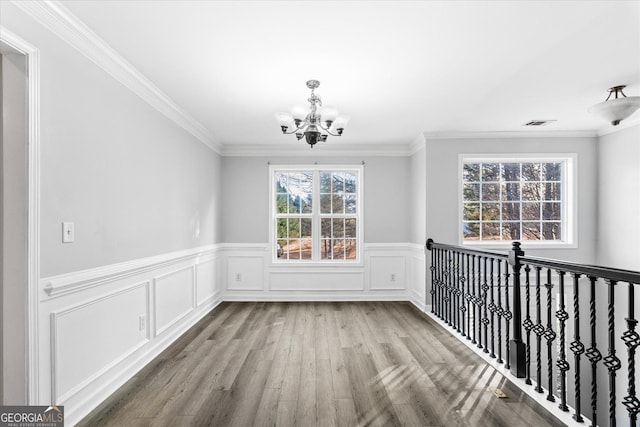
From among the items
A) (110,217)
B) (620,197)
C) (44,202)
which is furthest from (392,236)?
(44,202)

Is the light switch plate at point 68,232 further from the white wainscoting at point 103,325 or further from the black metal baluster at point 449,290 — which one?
the black metal baluster at point 449,290

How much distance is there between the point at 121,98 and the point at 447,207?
3988 millimetres

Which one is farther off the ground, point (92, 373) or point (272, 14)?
point (272, 14)

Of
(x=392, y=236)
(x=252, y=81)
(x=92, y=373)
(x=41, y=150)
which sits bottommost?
(x=92, y=373)

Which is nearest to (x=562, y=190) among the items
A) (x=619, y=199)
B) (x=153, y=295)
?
(x=619, y=199)

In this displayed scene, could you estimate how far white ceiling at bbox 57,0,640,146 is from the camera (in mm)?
1979

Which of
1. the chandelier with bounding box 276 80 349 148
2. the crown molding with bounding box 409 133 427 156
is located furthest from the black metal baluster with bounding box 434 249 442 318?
the chandelier with bounding box 276 80 349 148

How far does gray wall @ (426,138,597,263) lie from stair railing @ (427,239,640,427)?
1.22 feet

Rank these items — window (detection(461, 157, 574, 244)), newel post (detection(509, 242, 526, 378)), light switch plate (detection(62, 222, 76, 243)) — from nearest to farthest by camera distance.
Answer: light switch plate (detection(62, 222, 76, 243))
newel post (detection(509, 242, 526, 378))
window (detection(461, 157, 574, 244))

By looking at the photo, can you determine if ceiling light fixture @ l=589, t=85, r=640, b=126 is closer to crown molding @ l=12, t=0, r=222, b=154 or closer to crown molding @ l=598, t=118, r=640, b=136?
crown molding @ l=598, t=118, r=640, b=136

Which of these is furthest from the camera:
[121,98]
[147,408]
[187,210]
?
[187,210]

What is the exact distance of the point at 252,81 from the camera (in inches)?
116

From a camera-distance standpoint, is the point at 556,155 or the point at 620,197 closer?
the point at 620,197

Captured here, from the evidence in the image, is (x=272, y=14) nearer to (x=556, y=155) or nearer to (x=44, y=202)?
(x=44, y=202)
